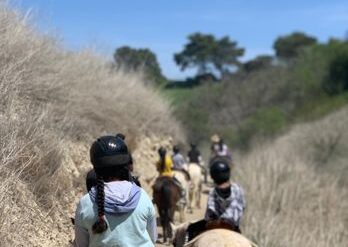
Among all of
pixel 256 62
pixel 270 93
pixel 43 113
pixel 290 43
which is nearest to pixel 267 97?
pixel 270 93

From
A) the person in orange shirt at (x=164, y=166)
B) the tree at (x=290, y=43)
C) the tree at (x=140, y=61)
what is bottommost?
the person in orange shirt at (x=164, y=166)

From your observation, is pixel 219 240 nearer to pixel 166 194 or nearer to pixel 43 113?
pixel 43 113

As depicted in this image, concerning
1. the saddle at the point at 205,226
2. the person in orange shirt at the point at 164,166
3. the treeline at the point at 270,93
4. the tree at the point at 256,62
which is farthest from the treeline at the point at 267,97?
the saddle at the point at 205,226

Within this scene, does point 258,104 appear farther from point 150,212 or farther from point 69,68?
point 150,212

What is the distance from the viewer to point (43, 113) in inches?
403

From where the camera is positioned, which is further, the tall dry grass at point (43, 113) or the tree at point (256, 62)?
the tree at point (256, 62)

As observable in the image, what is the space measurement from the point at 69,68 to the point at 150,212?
12570mm

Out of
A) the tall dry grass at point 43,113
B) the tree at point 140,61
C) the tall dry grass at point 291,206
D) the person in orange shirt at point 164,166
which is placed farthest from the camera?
the tree at point 140,61

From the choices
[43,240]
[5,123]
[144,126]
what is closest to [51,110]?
[5,123]

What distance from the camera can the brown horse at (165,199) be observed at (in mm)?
14172

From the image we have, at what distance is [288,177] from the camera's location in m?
25.6

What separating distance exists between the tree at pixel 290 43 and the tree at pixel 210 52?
8078 millimetres

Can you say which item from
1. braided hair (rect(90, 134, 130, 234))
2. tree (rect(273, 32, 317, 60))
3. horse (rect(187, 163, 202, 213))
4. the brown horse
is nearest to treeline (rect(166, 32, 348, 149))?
tree (rect(273, 32, 317, 60))

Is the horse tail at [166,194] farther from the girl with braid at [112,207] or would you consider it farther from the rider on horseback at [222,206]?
the girl with braid at [112,207]
